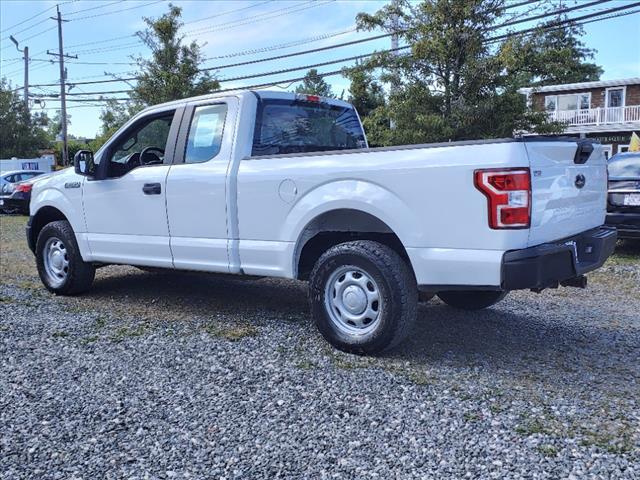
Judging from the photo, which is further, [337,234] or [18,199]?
[18,199]

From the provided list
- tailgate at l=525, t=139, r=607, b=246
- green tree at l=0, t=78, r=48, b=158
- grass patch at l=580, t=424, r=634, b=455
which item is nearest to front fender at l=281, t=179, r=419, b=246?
tailgate at l=525, t=139, r=607, b=246

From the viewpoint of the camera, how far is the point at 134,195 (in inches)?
220

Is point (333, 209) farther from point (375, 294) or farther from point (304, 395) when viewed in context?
point (304, 395)

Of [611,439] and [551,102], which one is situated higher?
[551,102]

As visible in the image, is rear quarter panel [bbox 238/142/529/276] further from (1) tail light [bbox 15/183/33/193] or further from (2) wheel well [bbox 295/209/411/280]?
(1) tail light [bbox 15/183/33/193]

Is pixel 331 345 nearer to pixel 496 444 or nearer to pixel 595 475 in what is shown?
pixel 496 444

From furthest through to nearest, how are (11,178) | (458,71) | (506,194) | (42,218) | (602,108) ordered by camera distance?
(602,108), (11,178), (458,71), (42,218), (506,194)

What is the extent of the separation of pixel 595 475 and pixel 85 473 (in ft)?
7.49

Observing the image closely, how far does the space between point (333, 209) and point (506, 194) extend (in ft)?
4.09

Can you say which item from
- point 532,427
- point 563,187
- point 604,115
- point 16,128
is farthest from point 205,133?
point 16,128

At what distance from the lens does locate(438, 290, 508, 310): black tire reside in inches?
209

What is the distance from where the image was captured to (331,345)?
452 centimetres

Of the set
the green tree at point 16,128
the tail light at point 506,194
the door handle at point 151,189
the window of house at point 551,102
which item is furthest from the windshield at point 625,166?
the green tree at point 16,128

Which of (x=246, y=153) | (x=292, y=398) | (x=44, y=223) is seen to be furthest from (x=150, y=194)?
(x=292, y=398)
